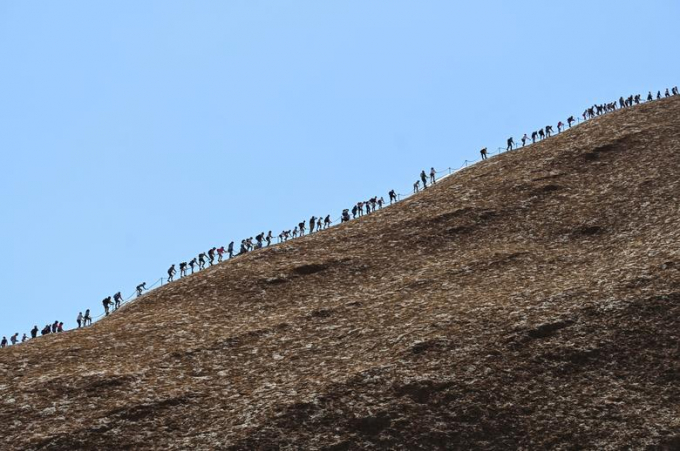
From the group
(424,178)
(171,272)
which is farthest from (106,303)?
(424,178)

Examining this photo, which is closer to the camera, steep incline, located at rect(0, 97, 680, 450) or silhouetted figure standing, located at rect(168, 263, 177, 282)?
steep incline, located at rect(0, 97, 680, 450)

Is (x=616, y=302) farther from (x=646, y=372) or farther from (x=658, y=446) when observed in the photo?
(x=658, y=446)

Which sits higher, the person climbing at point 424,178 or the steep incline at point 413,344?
the person climbing at point 424,178

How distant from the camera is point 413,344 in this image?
4175 cm

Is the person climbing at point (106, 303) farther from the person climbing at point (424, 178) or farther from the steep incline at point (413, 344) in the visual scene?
the person climbing at point (424, 178)

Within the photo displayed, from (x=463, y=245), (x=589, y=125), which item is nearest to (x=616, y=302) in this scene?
(x=463, y=245)

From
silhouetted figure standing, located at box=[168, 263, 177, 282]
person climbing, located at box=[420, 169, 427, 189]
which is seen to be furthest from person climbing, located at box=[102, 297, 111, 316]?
person climbing, located at box=[420, 169, 427, 189]

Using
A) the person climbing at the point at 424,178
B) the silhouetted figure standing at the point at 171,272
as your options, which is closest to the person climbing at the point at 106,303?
the silhouetted figure standing at the point at 171,272

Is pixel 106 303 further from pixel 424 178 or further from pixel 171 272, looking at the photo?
pixel 424 178

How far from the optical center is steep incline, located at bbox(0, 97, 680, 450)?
35.4m

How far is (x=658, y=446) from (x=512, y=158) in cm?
4895

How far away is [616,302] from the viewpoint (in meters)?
42.0

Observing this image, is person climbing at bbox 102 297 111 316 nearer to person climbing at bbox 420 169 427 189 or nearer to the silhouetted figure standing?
the silhouetted figure standing

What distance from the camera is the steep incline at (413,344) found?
116ft
